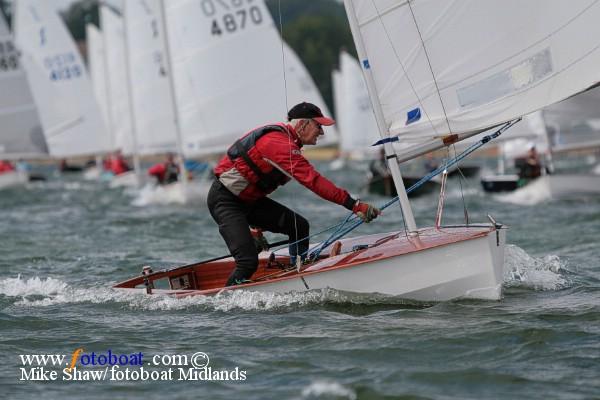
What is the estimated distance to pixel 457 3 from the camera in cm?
652

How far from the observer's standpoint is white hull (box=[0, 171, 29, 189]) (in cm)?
2423

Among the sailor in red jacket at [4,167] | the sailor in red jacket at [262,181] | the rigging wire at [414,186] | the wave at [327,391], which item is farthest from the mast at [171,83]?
the wave at [327,391]

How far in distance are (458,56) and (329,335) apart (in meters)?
1.96

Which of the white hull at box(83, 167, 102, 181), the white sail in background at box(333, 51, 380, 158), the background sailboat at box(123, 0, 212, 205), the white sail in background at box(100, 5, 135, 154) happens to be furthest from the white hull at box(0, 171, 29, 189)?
the white sail in background at box(333, 51, 380, 158)

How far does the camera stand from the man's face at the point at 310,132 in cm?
638

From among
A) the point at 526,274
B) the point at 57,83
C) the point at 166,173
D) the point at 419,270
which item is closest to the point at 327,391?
the point at 419,270

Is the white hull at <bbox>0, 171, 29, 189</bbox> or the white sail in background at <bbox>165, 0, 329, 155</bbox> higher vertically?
the white sail in background at <bbox>165, 0, 329, 155</bbox>

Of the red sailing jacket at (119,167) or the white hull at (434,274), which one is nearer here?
the white hull at (434,274)

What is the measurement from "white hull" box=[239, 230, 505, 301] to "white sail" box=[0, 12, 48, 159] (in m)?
18.2

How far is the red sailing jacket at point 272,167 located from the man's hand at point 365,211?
0.05m

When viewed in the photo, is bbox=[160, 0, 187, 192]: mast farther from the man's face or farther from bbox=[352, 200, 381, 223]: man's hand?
bbox=[352, 200, 381, 223]: man's hand

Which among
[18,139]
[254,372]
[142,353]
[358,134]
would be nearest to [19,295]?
[142,353]

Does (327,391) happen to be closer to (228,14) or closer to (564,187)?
(564,187)

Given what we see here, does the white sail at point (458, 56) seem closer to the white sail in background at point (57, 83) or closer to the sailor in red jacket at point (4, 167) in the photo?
the sailor in red jacket at point (4, 167)
